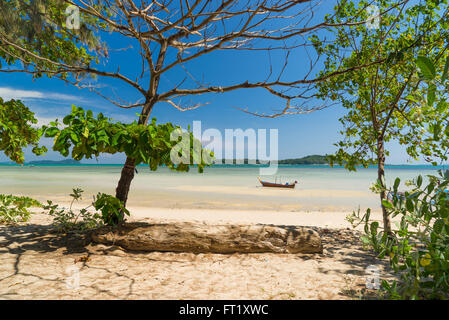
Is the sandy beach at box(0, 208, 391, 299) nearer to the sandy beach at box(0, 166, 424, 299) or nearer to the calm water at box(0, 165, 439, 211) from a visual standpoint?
the sandy beach at box(0, 166, 424, 299)

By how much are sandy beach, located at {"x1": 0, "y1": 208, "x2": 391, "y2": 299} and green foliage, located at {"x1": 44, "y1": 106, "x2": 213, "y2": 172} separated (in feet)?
4.73

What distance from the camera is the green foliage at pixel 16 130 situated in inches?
184

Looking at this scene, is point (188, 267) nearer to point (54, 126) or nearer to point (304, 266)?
point (304, 266)

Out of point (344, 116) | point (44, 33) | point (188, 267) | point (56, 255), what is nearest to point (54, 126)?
point (56, 255)

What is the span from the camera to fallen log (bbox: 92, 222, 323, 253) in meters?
4.10

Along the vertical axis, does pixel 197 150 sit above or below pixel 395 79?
below

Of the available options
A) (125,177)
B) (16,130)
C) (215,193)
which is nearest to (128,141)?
(125,177)

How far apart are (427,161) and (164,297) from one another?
519cm

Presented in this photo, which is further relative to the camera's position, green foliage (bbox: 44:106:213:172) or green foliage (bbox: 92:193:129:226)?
green foliage (bbox: 92:193:129:226)

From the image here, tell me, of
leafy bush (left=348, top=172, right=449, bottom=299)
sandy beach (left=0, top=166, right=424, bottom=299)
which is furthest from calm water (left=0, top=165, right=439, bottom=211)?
leafy bush (left=348, top=172, right=449, bottom=299)

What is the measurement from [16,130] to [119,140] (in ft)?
8.96

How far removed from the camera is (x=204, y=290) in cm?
285
